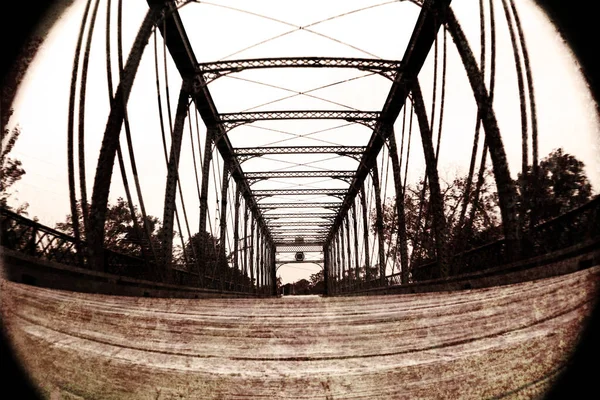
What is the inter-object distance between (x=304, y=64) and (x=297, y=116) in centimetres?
390

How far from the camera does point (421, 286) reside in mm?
8867

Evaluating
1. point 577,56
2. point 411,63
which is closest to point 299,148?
point 411,63

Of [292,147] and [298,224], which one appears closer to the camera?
[292,147]

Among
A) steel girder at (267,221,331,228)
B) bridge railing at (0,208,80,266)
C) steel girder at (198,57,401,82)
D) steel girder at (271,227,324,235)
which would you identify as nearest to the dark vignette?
bridge railing at (0,208,80,266)

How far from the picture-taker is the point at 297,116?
51.6 ft

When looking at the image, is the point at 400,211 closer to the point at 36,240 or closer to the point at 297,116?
the point at 297,116

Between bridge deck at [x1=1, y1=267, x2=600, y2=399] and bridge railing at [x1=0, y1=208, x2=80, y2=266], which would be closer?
bridge deck at [x1=1, y1=267, x2=600, y2=399]

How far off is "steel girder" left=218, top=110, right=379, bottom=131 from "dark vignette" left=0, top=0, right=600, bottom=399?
14549 mm

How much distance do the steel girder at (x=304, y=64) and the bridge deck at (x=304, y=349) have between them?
11624 millimetres

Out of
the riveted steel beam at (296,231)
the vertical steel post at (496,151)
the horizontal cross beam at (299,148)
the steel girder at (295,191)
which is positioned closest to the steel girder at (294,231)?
the riveted steel beam at (296,231)

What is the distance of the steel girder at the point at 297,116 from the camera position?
51.5ft

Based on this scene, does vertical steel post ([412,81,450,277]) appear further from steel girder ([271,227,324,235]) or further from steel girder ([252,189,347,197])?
steel girder ([271,227,324,235])

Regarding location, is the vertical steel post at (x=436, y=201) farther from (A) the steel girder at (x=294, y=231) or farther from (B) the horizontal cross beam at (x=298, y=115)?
(A) the steel girder at (x=294, y=231)

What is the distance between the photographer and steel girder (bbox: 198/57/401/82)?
1195cm
